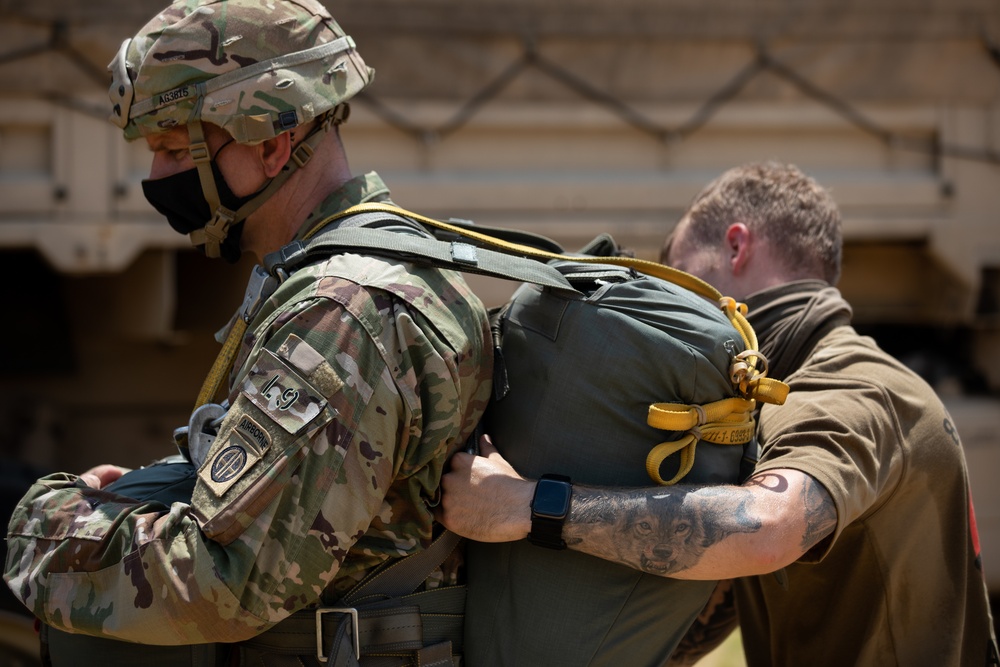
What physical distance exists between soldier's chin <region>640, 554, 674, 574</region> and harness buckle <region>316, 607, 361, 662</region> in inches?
19.5

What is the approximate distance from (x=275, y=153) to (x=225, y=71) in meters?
0.18

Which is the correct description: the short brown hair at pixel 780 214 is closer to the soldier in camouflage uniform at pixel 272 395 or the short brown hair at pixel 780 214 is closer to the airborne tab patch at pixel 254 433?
the soldier in camouflage uniform at pixel 272 395

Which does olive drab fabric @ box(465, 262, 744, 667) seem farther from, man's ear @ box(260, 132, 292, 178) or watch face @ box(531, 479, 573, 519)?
man's ear @ box(260, 132, 292, 178)

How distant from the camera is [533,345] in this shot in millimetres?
1968

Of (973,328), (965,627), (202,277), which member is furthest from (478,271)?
(973,328)

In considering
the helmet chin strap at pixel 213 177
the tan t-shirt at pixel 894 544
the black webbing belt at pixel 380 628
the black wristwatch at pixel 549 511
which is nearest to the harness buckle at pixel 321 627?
the black webbing belt at pixel 380 628

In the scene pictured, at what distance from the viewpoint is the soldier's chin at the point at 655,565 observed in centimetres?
191

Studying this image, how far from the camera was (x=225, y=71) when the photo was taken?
1959mm

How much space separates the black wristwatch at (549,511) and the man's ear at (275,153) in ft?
2.47

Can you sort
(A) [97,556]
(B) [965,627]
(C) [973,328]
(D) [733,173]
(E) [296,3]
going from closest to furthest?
1. (A) [97,556]
2. (E) [296,3]
3. (B) [965,627]
4. (D) [733,173]
5. (C) [973,328]

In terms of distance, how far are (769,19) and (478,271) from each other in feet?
9.06

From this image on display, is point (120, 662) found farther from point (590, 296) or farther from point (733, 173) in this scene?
point (733, 173)

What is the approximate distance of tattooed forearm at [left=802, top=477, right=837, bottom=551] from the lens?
6.53 ft

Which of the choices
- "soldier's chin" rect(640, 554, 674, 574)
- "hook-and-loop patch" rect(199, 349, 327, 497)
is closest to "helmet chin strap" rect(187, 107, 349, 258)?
"hook-and-loop patch" rect(199, 349, 327, 497)
